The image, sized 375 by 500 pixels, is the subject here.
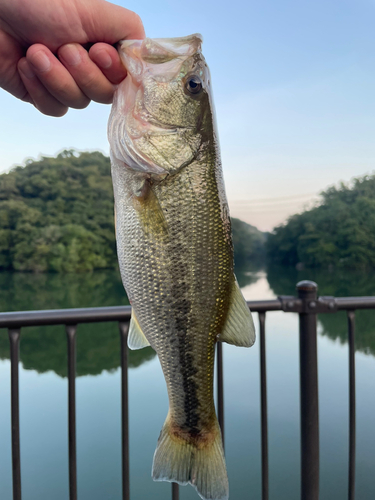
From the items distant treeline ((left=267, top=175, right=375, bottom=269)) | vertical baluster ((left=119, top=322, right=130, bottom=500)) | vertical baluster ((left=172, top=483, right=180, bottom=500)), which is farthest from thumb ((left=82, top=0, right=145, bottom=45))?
distant treeline ((left=267, top=175, right=375, bottom=269))

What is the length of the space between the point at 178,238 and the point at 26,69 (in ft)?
2.00

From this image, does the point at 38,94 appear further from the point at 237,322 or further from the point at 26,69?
the point at 237,322

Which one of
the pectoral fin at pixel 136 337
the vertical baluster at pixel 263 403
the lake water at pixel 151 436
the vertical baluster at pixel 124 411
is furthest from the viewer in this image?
the lake water at pixel 151 436

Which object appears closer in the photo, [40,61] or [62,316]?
[40,61]

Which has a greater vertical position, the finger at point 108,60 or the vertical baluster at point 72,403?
the finger at point 108,60

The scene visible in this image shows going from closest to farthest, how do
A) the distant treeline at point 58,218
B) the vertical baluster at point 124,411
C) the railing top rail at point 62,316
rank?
1. the railing top rail at point 62,316
2. the vertical baluster at point 124,411
3. the distant treeline at point 58,218

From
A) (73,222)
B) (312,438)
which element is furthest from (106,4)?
(73,222)

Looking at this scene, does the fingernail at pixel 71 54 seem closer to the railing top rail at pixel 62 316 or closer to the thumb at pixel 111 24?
the thumb at pixel 111 24

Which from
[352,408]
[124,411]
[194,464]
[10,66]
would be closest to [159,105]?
[10,66]

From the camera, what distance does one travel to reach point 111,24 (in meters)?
0.94

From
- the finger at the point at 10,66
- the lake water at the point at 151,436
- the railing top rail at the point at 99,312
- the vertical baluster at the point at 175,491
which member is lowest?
the lake water at the point at 151,436

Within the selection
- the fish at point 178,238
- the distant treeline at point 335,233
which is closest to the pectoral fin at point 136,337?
the fish at point 178,238

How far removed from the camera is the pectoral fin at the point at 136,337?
100 cm

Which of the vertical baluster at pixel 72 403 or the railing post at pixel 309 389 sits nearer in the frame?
the vertical baluster at pixel 72 403
